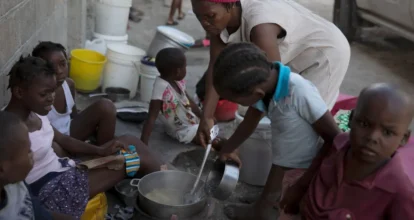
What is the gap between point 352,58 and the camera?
7125mm

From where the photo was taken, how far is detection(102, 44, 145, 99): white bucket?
4.63 meters

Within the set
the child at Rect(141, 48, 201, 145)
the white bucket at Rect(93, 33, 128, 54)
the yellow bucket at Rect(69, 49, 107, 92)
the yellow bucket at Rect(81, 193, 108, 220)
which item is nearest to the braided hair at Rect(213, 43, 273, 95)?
the yellow bucket at Rect(81, 193, 108, 220)

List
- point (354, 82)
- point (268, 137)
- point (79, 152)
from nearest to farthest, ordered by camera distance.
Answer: point (79, 152) < point (268, 137) < point (354, 82)

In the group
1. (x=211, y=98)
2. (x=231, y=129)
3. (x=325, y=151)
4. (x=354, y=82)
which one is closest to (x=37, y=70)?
(x=211, y=98)

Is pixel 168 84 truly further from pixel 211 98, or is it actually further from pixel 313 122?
pixel 313 122

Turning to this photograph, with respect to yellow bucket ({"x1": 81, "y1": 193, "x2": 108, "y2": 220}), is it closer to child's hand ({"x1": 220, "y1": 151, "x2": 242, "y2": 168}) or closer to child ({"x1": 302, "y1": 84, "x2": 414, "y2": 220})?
child's hand ({"x1": 220, "y1": 151, "x2": 242, "y2": 168})

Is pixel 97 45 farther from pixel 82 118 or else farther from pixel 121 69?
pixel 82 118

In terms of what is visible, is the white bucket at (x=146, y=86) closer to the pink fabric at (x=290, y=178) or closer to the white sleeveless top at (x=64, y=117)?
the white sleeveless top at (x=64, y=117)

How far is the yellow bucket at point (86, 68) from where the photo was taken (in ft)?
14.7

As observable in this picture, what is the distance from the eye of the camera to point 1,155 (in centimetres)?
173

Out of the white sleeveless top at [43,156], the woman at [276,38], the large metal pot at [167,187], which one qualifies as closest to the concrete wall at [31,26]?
the white sleeveless top at [43,156]

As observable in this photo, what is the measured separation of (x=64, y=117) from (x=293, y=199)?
1474 millimetres

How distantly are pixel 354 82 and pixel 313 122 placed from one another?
13.1 feet

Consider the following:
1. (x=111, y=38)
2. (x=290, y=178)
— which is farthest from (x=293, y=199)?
(x=111, y=38)
